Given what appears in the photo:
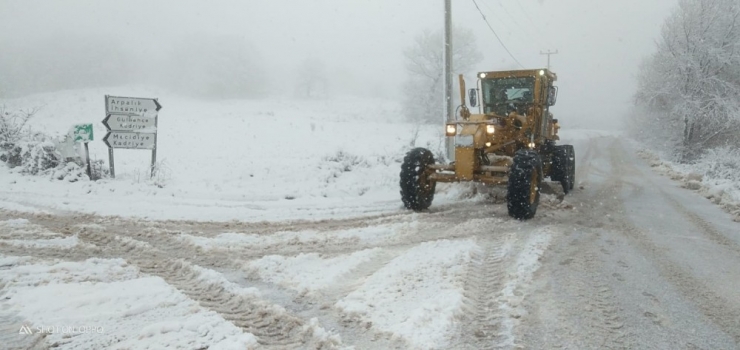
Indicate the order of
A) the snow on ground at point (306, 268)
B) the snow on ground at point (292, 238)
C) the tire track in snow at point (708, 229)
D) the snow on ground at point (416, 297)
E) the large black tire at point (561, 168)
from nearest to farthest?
the snow on ground at point (416, 297) → the snow on ground at point (306, 268) → the snow on ground at point (292, 238) → the tire track in snow at point (708, 229) → the large black tire at point (561, 168)

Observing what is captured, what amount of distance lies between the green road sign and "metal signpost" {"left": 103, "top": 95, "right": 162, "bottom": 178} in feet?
1.38

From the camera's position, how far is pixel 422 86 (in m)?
36.1

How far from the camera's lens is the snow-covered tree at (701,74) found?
1838 cm

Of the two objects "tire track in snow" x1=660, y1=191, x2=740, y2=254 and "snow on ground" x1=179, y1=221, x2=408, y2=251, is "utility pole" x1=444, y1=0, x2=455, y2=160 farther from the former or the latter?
"snow on ground" x1=179, y1=221, x2=408, y2=251

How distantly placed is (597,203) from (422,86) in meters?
28.7

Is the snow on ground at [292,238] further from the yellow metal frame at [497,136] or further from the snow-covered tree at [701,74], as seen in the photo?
the snow-covered tree at [701,74]

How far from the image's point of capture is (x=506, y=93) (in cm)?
880

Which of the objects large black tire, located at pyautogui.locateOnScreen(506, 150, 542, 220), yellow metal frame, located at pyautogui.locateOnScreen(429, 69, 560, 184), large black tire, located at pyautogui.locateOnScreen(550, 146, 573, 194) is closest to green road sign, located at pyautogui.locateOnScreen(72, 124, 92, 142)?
yellow metal frame, located at pyautogui.locateOnScreen(429, 69, 560, 184)

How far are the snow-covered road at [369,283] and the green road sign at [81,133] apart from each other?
363 cm

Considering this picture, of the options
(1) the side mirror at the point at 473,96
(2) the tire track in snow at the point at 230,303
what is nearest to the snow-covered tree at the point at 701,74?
(1) the side mirror at the point at 473,96

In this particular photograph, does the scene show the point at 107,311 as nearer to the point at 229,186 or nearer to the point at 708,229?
the point at 229,186

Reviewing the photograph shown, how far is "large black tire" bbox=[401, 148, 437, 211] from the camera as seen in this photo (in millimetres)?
7258

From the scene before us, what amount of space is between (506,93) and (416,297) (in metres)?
6.31

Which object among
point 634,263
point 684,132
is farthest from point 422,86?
point 634,263
